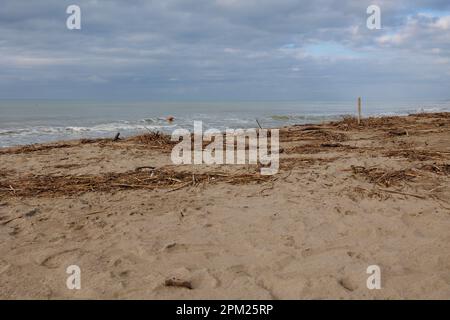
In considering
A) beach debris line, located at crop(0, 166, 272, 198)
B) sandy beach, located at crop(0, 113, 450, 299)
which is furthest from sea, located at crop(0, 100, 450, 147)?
sandy beach, located at crop(0, 113, 450, 299)

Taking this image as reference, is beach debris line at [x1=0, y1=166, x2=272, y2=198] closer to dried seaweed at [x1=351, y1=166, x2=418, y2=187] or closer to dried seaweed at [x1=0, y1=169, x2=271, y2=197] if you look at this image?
dried seaweed at [x1=0, y1=169, x2=271, y2=197]

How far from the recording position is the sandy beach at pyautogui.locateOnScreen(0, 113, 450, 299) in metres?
2.55

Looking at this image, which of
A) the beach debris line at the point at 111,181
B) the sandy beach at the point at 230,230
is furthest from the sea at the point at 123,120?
the sandy beach at the point at 230,230

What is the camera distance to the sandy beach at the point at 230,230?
2549mm

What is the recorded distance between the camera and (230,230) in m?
3.49

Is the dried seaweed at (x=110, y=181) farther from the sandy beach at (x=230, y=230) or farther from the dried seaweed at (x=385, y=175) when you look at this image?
the dried seaweed at (x=385, y=175)

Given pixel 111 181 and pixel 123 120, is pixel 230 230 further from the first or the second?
pixel 123 120

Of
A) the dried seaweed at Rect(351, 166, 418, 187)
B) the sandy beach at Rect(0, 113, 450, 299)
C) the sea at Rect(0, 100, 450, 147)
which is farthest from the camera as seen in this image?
the sea at Rect(0, 100, 450, 147)

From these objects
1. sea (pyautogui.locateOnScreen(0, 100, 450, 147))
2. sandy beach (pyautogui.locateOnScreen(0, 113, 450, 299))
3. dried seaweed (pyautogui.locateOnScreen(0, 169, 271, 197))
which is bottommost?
sandy beach (pyautogui.locateOnScreen(0, 113, 450, 299))


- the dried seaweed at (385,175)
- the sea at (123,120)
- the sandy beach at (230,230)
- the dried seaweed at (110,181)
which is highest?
the sea at (123,120)

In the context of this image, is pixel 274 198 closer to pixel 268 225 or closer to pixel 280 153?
pixel 268 225

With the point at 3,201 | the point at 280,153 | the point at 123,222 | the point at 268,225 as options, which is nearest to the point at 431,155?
the point at 280,153

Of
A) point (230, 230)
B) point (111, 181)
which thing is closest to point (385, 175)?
point (230, 230)
